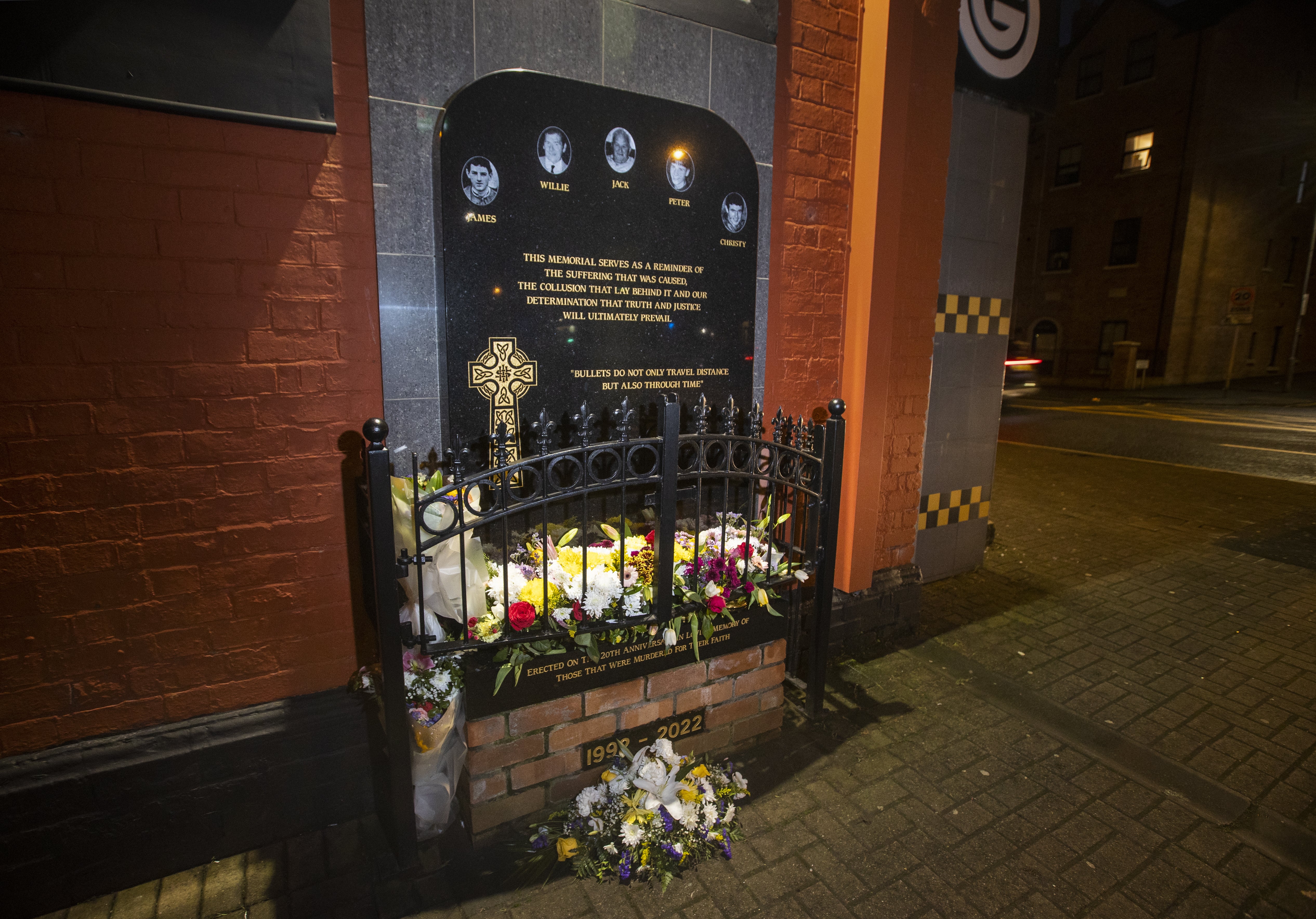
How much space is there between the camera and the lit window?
22.8 m

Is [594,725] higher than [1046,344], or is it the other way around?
[1046,344]

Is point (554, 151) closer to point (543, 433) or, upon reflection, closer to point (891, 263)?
point (543, 433)

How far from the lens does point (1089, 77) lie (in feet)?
80.5

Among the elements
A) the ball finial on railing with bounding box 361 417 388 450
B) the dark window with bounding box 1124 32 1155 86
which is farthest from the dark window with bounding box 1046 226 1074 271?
the ball finial on railing with bounding box 361 417 388 450

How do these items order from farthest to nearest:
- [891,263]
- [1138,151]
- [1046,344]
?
[1046,344], [1138,151], [891,263]

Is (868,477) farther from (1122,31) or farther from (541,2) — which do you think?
(1122,31)

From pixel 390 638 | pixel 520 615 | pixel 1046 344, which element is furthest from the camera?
pixel 1046 344

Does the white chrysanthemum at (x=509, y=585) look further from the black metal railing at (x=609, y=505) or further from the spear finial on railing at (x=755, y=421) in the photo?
the spear finial on railing at (x=755, y=421)

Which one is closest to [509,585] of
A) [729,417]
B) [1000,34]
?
[729,417]

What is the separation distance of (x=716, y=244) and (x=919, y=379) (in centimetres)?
182

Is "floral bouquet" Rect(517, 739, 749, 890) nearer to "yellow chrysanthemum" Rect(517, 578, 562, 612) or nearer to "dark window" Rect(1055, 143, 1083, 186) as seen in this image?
"yellow chrysanthemum" Rect(517, 578, 562, 612)

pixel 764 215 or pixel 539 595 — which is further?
pixel 764 215

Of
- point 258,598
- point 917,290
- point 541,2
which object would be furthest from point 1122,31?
point 258,598

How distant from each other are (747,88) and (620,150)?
0.96m
